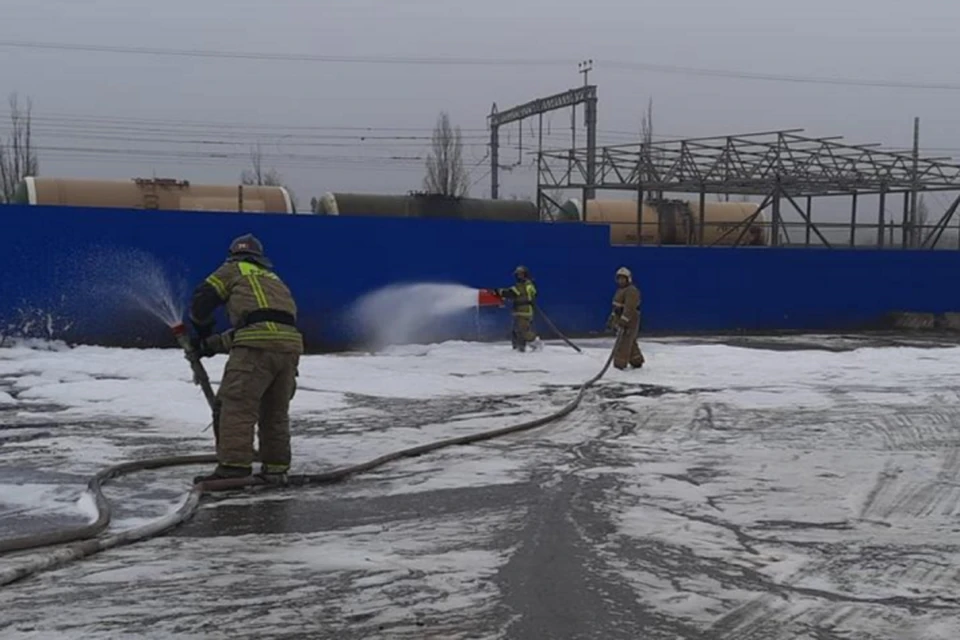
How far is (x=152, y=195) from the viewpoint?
74.2 feet

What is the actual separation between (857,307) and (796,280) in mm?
1958

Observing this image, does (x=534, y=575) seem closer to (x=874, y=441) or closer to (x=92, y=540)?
(x=92, y=540)

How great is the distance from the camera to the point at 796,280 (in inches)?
953

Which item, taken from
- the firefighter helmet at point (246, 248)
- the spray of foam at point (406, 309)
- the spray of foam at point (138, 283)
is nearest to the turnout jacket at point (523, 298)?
the spray of foam at point (406, 309)

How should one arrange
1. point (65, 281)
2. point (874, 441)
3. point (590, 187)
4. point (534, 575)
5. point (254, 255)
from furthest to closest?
point (590, 187), point (65, 281), point (874, 441), point (254, 255), point (534, 575)

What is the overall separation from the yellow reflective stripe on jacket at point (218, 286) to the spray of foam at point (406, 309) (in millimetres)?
10452

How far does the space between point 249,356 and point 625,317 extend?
835 centimetres

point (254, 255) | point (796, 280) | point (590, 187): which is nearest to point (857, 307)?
point (796, 280)

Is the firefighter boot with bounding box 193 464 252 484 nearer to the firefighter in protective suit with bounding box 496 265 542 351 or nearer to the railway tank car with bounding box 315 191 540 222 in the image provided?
the firefighter in protective suit with bounding box 496 265 542 351

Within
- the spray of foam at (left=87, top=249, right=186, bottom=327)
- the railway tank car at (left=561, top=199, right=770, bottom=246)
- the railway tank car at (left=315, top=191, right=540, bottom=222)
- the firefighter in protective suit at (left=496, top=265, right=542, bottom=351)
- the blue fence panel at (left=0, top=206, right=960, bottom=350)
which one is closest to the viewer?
the blue fence panel at (left=0, top=206, right=960, bottom=350)

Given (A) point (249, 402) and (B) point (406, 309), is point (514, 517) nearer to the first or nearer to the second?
(A) point (249, 402)

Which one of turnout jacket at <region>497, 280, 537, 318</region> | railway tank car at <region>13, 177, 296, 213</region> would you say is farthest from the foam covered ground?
railway tank car at <region>13, 177, 296, 213</region>

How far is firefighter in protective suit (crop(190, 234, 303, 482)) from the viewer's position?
7035 mm

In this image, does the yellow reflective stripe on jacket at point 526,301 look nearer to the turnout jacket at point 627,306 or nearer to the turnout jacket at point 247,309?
the turnout jacket at point 627,306
